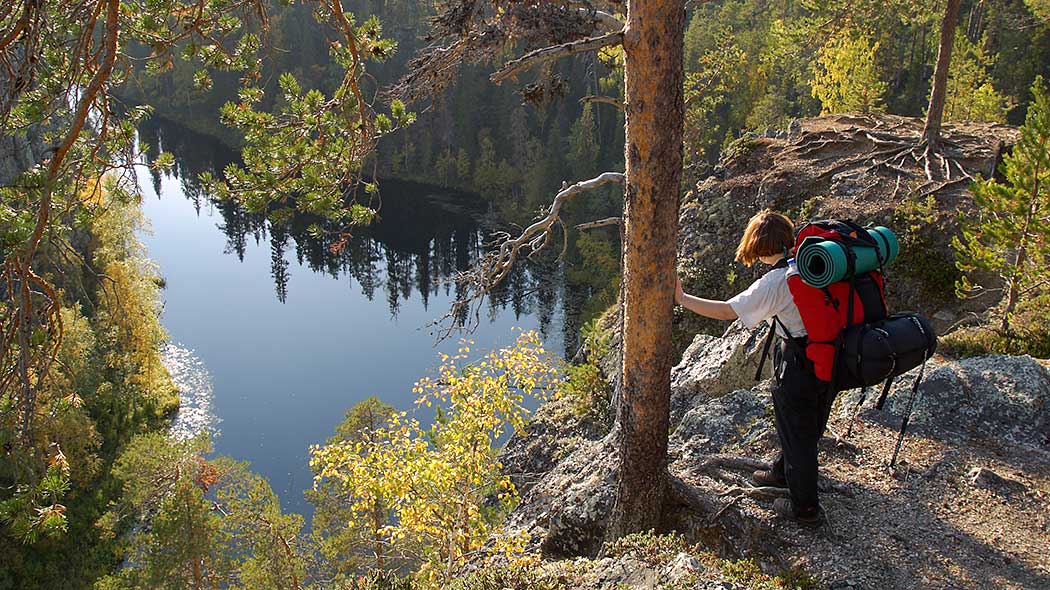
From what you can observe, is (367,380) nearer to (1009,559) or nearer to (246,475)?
(246,475)

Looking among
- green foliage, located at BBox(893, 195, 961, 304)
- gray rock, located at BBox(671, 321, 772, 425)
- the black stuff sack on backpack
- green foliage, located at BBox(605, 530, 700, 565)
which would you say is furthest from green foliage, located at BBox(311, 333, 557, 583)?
green foliage, located at BBox(893, 195, 961, 304)

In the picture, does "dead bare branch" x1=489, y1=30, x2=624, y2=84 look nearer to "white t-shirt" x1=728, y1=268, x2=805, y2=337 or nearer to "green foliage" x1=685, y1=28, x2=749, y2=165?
"white t-shirt" x1=728, y1=268, x2=805, y2=337

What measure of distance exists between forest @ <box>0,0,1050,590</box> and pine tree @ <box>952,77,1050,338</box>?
3 cm

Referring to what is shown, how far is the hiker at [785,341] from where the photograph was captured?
13.3 feet

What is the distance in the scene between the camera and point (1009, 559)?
4551mm

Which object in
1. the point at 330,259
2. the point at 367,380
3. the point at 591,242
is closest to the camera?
the point at 367,380

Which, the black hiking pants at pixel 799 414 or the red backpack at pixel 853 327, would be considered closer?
the red backpack at pixel 853 327

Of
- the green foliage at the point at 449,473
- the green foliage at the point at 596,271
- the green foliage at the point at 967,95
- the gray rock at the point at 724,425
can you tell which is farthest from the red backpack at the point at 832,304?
the green foliage at the point at 596,271

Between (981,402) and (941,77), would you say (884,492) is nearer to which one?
(981,402)

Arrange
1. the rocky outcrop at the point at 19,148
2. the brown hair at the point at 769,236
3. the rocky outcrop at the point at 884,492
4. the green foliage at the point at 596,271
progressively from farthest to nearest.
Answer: the green foliage at the point at 596,271 < the rocky outcrop at the point at 884,492 < the brown hair at the point at 769,236 < the rocky outcrop at the point at 19,148

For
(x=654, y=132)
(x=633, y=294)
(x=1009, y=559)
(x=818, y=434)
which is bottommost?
(x=1009, y=559)

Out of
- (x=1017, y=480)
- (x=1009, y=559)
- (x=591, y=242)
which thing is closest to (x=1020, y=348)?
(x=1017, y=480)

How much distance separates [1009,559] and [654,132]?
3718mm

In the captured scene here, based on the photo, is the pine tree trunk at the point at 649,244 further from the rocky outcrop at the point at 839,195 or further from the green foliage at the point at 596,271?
the green foliage at the point at 596,271
